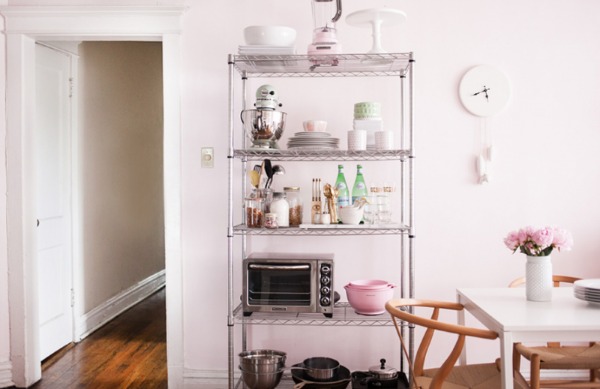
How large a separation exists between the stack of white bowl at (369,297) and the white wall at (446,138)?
363mm

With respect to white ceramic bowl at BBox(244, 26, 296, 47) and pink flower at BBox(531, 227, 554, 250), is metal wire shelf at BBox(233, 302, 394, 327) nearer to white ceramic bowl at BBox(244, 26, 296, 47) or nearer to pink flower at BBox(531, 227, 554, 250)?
pink flower at BBox(531, 227, 554, 250)

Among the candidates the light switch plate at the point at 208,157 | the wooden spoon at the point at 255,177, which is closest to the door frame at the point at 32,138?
the light switch plate at the point at 208,157

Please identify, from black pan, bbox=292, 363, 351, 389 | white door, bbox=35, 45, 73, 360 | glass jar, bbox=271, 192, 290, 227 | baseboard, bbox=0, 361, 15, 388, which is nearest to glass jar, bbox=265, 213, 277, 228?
glass jar, bbox=271, 192, 290, 227

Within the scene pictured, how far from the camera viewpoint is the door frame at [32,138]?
3.09 m

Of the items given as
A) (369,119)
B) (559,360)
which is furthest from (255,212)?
(559,360)

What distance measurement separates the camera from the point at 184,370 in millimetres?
3152

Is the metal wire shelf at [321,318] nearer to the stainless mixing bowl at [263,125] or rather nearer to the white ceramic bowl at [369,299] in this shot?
the white ceramic bowl at [369,299]

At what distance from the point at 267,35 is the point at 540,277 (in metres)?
1.71

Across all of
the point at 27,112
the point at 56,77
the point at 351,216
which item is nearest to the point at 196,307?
the point at 351,216

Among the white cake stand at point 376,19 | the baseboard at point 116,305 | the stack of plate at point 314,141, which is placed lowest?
the baseboard at point 116,305

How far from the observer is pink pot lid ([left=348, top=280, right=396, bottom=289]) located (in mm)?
2738

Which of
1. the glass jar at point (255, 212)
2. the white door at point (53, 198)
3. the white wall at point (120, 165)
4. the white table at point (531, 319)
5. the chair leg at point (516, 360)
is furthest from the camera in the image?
the white wall at point (120, 165)

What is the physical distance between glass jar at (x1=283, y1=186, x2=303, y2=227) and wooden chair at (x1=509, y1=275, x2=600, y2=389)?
1130 mm

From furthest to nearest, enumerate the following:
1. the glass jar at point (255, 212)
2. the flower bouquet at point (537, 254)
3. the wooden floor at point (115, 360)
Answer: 1. the wooden floor at point (115, 360)
2. the glass jar at point (255, 212)
3. the flower bouquet at point (537, 254)
